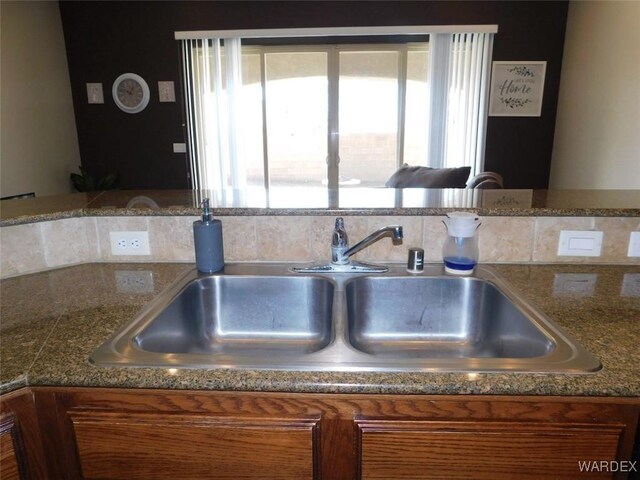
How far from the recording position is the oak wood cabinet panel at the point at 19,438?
0.69 metres

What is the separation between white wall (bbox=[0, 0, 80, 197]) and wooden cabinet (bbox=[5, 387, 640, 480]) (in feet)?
11.3

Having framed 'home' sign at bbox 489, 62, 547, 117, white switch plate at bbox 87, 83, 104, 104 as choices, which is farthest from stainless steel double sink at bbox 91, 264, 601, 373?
white switch plate at bbox 87, 83, 104, 104

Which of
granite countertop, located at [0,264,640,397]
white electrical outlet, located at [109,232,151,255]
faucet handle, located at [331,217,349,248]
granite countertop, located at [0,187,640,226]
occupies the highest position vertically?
granite countertop, located at [0,187,640,226]

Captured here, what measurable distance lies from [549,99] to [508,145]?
1.82ft

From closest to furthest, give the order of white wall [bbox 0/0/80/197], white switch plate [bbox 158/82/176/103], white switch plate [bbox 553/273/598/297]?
white switch plate [bbox 553/273/598/297] < white wall [bbox 0/0/80/197] < white switch plate [bbox 158/82/176/103]

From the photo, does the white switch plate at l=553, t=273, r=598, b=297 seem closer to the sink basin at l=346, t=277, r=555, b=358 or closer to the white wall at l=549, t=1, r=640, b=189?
the sink basin at l=346, t=277, r=555, b=358

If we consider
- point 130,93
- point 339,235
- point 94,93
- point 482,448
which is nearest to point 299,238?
point 339,235

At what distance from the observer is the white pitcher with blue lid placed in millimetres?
1108

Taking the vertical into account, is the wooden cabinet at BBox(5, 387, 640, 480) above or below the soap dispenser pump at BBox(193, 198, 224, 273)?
below

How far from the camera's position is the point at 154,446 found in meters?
0.72

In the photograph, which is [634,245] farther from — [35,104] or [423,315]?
[35,104]

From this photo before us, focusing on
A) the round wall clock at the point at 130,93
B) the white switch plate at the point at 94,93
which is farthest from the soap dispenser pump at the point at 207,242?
the white switch plate at the point at 94,93

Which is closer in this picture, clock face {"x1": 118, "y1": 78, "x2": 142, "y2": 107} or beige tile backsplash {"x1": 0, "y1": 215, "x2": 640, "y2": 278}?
beige tile backsplash {"x1": 0, "y1": 215, "x2": 640, "y2": 278}

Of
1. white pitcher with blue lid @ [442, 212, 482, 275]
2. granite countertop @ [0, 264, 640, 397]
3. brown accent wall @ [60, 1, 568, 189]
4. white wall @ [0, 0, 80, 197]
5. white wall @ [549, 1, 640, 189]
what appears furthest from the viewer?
brown accent wall @ [60, 1, 568, 189]
